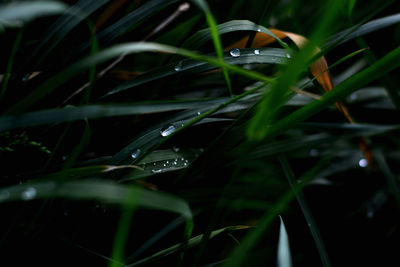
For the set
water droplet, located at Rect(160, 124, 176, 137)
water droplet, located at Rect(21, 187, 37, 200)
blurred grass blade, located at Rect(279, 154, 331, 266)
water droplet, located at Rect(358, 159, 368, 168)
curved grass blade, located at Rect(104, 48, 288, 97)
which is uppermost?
curved grass blade, located at Rect(104, 48, 288, 97)

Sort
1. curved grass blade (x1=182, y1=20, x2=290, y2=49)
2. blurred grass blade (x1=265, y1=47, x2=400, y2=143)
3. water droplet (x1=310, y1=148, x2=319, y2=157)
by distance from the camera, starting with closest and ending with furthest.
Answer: blurred grass blade (x1=265, y1=47, x2=400, y2=143)
curved grass blade (x1=182, y1=20, x2=290, y2=49)
water droplet (x1=310, y1=148, x2=319, y2=157)

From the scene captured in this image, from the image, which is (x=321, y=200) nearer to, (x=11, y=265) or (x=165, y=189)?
(x=165, y=189)

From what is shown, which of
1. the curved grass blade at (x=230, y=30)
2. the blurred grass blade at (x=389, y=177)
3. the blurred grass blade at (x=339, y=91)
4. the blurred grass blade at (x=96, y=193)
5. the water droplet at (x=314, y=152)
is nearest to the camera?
the blurred grass blade at (x=96, y=193)

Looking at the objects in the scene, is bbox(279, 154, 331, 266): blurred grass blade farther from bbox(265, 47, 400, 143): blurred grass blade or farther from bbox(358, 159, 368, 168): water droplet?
bbox(358, 159, 368, 168): water droplet

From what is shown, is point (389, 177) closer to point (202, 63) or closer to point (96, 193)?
point (202, 63)

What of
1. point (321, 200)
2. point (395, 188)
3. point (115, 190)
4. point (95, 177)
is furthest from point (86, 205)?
point (395, 188)

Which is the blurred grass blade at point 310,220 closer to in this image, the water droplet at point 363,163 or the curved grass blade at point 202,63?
the curved grass blade at point 202,63

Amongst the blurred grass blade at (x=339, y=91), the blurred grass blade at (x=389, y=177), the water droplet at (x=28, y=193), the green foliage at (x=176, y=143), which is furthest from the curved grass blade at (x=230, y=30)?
the blurred grass blade at (x=389, y=177)

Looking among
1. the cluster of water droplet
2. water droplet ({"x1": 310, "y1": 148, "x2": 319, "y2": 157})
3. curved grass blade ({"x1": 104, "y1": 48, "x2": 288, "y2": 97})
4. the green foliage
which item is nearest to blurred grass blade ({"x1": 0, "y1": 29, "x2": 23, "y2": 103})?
the green foliage
